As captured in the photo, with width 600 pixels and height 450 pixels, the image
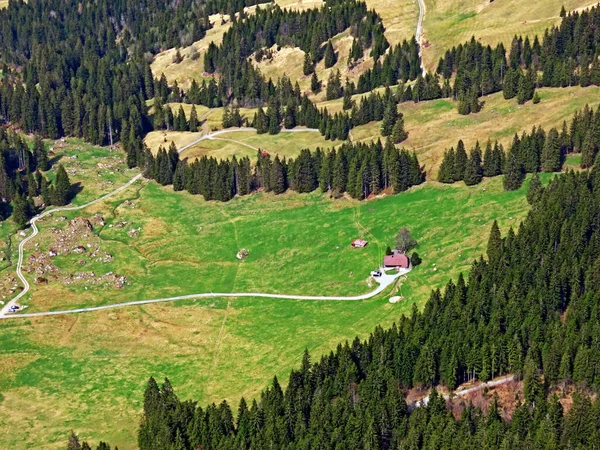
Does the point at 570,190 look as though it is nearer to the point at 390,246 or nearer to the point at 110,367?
the point at 390,246

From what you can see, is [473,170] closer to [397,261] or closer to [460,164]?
[460,164]

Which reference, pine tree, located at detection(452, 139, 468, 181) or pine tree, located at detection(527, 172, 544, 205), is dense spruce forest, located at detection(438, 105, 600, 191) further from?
pine tree, located at detection(527, 172, 544, 205)

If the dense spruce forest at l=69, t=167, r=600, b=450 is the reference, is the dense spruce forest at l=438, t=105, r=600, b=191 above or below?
above

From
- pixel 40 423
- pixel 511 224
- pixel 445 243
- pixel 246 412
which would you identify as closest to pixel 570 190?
pixel 511 224

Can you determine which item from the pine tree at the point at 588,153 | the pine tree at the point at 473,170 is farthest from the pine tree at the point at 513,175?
the pine tree at the point at 588,153

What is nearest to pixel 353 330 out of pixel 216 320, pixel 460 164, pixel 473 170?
pixel 216 320

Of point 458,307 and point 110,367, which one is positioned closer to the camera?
point 458,307

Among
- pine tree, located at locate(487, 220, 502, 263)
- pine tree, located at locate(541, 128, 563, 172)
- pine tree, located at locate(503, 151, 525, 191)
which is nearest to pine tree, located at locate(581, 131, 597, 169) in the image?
pine tree, located at locate(541, 128, 563, 172)
